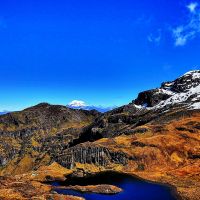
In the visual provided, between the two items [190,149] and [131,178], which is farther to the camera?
[190,149]

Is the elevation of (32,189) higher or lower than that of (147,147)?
lower

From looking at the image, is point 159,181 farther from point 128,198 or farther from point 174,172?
point 128,198

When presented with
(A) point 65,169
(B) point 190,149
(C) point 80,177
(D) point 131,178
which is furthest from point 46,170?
(B) point 190,149

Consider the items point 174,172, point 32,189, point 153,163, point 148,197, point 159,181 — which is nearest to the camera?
point 148,197

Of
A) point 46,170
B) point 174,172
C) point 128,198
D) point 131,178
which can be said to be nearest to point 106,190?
point 128,198

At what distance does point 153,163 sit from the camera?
184 m

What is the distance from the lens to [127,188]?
139875mm

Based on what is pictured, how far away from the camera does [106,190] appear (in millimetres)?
137375

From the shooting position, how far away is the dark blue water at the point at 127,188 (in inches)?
4973

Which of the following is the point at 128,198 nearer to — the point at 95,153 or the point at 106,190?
the point at 106,190

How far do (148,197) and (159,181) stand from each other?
98.0ft

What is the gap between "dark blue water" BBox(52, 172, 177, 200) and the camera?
126 metres

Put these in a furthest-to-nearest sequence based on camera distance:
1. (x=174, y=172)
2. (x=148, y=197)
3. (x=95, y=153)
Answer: (x=95, y=153) < (x=174, y=172) < (x=148, y=197)

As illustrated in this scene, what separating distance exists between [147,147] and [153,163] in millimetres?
13362
